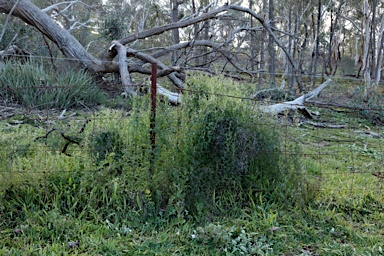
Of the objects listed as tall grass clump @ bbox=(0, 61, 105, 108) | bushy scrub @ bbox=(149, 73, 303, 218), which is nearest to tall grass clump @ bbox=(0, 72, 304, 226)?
bushy scrub @ bbox=(149, 73, 303, 218)

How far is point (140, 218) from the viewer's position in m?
3.76

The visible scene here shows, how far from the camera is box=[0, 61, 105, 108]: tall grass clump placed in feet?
26.0

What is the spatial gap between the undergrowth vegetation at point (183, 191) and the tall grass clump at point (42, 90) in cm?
357

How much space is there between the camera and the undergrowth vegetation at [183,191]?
3.45 metres

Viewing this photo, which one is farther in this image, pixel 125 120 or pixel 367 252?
pixel 125 120

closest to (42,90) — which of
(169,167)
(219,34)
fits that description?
(169,167)

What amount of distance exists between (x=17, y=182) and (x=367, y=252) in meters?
3.39

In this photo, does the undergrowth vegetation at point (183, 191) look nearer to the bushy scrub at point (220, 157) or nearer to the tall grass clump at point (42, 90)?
the bushy scrub at point (220, 157)

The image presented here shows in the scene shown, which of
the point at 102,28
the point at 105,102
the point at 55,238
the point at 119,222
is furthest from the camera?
the point at 102,28

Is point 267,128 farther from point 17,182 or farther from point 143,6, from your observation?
point 143,6

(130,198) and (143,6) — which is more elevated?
(143,6)

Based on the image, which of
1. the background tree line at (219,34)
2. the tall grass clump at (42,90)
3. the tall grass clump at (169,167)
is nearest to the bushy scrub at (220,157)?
the tall grass clump at (169,167)

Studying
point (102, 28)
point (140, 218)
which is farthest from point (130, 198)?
point (102, 28)

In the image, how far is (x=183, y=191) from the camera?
3.93 metres
